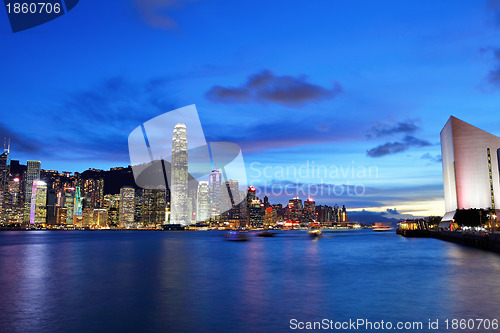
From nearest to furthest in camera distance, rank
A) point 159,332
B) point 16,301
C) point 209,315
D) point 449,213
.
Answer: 1. point 159,332
2. point 209,315
3. point 16,301
4. point 449,213

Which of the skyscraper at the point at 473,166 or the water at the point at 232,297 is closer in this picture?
the water at the point at 232,297

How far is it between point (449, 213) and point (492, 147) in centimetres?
2673

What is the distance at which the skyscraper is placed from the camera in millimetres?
132500

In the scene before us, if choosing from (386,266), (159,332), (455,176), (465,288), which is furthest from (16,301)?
(455,176)

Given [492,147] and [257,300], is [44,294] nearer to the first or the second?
[257,300]

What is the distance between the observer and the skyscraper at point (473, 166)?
13250 cm

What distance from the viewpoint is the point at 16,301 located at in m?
28.8

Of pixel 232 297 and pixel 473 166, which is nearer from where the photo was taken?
pixel 232 297

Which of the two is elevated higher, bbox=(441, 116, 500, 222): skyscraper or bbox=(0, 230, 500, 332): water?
bbox=(441, 116, 500, 222): skyscraper

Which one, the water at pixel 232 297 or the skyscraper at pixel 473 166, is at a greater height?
the skyscraper at pixel 473 166

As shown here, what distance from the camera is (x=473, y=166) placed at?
135 m

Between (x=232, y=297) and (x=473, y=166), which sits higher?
(x=473, y=166)

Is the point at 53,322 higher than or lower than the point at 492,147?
lower

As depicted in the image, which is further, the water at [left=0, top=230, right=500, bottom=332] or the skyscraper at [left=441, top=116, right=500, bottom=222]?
the skyscraper at [left=441, top=116, right=500, bottom=222]
